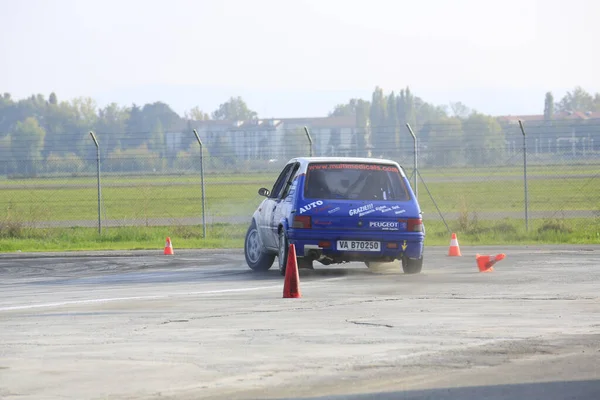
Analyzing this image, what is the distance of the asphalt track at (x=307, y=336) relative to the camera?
7660 mm

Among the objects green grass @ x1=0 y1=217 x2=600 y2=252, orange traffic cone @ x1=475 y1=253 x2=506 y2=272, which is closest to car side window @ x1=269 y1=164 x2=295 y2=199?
orange traffic cone @ x1=475 y1=253 x2=506 y2=272

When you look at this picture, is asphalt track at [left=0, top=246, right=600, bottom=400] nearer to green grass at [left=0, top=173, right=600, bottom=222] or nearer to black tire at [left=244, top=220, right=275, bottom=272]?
black tire at [left=244, top=220, right=275, bottom=272]

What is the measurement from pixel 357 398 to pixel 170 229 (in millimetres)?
21820

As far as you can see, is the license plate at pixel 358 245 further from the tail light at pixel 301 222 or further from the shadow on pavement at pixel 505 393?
the shadow on pavement at pixel 505 393

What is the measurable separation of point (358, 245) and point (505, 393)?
9078 mm

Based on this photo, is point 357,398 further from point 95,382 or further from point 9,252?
point 9,252

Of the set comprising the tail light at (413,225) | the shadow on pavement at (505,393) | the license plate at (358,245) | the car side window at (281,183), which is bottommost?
the shadow on pavement at (505,393)

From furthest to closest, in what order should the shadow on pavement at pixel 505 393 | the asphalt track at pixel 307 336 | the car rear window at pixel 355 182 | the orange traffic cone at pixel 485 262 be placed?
the orange traffic cone at pixel 485 262
the car rear window at pixel 355 182
the asphalt track at pixel 307 336
the shadow on pavement at pixel 505 393

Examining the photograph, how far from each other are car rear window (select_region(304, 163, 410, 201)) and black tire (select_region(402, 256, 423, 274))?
0.90m

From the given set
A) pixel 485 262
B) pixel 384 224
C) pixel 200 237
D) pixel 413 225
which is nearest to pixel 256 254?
pixel 384 224

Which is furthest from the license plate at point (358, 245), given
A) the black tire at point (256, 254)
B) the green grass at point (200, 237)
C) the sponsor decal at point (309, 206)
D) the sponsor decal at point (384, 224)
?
the green grass at point (200, 237)

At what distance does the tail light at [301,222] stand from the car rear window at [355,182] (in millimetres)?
464

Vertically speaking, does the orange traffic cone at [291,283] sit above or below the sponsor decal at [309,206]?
below

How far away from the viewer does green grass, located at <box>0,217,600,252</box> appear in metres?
25.5
